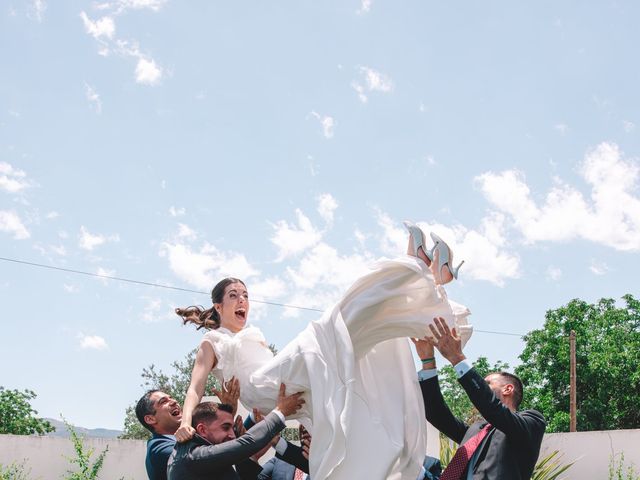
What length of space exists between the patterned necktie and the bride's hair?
171 cm

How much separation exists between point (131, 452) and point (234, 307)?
1219 cm

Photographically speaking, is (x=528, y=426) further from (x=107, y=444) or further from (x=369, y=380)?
(x=107, y=444)

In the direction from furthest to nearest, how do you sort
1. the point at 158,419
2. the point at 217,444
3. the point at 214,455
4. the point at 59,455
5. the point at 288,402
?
1. the point at 59,455
2. the point at 158,419
3. the point at 288,402
4. the point at 217,444
5. the point at 214,455

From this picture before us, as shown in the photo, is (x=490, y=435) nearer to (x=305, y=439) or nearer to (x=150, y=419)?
(x=305, y=439)

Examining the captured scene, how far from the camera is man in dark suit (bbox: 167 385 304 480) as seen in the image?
3281 millimetres

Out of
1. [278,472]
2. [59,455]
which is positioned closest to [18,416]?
[59,455]

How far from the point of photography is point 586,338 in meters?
29.3

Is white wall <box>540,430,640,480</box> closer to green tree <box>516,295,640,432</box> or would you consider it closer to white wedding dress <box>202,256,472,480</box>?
white wedding dress <box>202,256,472,480</box>

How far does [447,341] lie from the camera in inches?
150

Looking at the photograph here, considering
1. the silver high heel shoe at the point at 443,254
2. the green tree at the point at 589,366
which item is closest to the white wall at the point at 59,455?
the silver high heel shoe at the point at 443,254

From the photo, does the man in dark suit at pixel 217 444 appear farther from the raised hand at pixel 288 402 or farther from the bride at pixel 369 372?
the bride at pixel 369 372

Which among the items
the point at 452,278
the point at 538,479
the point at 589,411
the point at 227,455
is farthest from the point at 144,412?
the point at 589,411

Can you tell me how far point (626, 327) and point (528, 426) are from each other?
2876 centimetres

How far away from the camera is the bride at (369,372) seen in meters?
3.67
